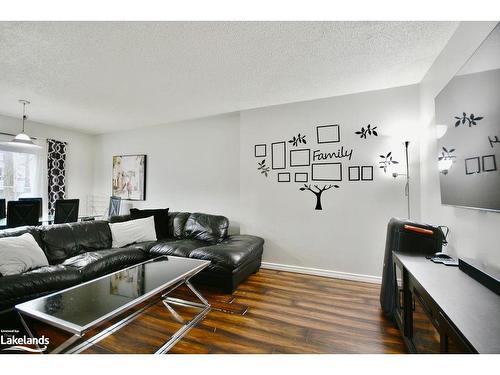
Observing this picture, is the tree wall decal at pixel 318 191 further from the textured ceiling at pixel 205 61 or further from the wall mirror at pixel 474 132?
the wall mirror at pixel 474 132

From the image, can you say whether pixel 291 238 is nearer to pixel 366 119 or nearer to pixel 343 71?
pixel 366 119

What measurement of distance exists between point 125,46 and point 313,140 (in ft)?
8.15

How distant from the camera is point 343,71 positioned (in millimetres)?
2508

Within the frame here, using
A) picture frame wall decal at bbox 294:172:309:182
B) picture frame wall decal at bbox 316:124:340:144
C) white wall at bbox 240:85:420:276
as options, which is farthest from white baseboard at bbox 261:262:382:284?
picture frame wall decal at bbox 316:124:340:144

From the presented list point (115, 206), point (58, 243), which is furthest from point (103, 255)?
point (115, 206)

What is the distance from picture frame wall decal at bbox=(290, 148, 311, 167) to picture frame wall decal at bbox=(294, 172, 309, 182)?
0.12 m

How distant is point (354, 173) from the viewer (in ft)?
10.2

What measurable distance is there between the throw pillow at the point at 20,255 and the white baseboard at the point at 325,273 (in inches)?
107

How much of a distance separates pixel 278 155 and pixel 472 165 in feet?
7.78

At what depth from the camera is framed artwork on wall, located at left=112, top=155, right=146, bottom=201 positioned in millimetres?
4844

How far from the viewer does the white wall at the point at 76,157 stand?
4539 millimetres

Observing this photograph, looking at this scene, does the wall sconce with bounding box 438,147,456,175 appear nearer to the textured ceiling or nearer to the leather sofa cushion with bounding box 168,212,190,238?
the textured ceiling

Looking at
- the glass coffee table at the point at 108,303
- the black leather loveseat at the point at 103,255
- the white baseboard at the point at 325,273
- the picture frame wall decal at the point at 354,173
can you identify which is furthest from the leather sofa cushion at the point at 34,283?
the picture frame wall decal at the point at 354,173
